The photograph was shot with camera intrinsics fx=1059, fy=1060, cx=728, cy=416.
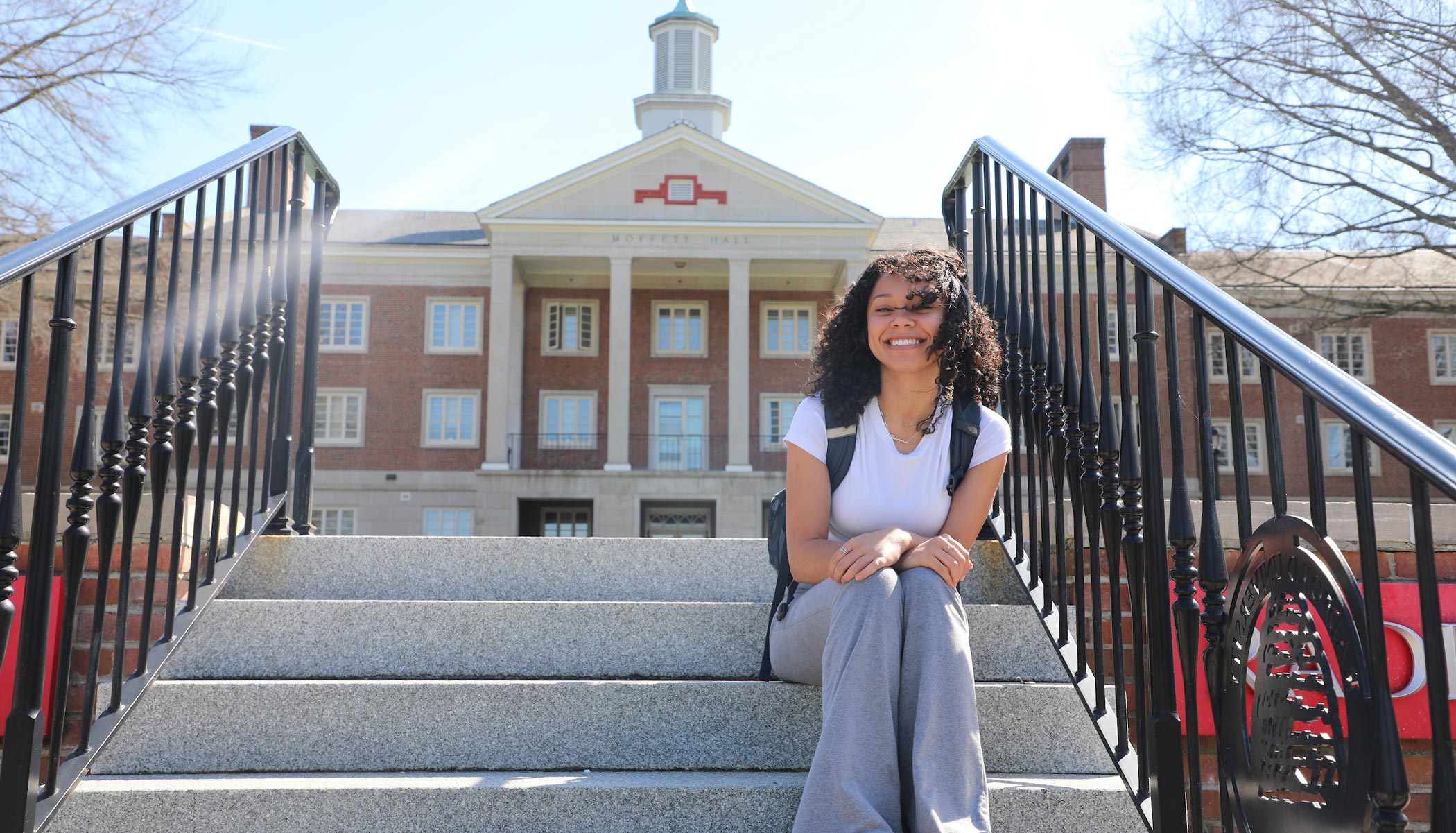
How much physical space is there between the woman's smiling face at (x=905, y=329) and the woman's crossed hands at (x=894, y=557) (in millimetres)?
424

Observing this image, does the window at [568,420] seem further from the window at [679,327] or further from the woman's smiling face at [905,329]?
the woman's smiling face at [905,329]

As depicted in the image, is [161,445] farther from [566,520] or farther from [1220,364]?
[1220,364]

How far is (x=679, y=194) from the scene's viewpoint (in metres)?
27.3

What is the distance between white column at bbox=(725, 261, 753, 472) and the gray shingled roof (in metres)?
7.47

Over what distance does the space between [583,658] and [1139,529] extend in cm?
122

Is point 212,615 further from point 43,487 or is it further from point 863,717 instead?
point 863,717

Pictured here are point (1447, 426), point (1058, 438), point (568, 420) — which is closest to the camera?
point (1058, 438)

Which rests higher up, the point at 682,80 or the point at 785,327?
the point at 682,80

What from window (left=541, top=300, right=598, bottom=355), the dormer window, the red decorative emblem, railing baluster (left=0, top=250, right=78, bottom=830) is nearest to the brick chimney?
the red decorative emblem

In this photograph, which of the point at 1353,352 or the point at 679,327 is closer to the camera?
the point at 1353,352

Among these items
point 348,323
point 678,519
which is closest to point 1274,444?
point 678,519

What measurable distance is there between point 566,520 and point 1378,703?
2698 cm

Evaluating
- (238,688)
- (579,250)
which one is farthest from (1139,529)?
(579,250)

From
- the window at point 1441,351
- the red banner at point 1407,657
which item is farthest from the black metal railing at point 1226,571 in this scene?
the window at point 1441,351
